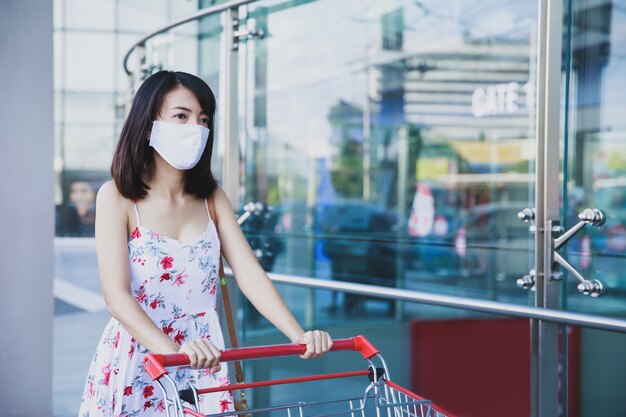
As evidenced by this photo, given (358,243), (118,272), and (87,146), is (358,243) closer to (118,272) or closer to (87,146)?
(118,272)

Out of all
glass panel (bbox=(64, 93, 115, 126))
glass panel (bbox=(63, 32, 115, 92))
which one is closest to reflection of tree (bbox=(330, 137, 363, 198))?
glass panel (bbox=(63, 32, 115, 92))

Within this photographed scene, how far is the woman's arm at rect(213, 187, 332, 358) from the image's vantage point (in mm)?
2037

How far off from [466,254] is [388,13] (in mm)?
2570

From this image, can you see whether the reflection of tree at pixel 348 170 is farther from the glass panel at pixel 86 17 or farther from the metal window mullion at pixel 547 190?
the glass panel at pixel 86 17

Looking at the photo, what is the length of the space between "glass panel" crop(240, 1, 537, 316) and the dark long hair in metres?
2.09

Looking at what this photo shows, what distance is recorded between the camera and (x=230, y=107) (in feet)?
12.3

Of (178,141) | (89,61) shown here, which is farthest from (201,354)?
(89,61)

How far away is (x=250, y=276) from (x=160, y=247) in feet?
0.87

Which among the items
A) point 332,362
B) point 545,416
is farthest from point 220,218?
point 332,362

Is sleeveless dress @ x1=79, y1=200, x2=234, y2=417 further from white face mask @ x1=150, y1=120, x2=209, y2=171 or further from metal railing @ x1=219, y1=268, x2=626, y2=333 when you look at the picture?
metal railing @ x1=219, y1=268, x2=626, y2=333

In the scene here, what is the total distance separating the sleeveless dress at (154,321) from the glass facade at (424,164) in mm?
1387

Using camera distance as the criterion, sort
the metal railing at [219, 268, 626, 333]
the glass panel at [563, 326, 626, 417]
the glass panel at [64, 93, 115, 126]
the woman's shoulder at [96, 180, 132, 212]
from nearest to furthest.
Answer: the woman's shoulder at [96, 180, 132, 212] → the metal railing at [219, 268, 626, 333] → the glass panel at [563, 326, 626, 417] → the glass panel at [64, 93, 115, 126]

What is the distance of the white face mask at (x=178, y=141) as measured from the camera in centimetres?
Result: 202

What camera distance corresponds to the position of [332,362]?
561cm
